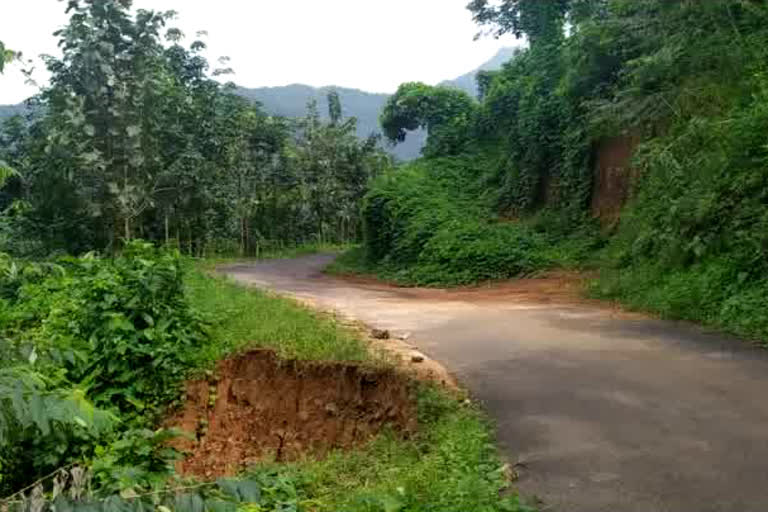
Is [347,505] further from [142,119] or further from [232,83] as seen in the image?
[232,83]

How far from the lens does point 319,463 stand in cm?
581

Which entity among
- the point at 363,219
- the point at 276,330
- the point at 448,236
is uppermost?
the point at 363,219

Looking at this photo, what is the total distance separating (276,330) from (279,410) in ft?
5.09

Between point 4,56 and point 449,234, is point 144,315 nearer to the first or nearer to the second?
point 4,56

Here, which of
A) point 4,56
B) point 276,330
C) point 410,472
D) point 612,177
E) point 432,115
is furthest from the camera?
point 432,115

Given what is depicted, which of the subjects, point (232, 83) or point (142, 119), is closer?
point (142, 119)

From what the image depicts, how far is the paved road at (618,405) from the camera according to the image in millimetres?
4230

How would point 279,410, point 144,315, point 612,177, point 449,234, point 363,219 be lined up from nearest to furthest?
point 279,410 < point 144,315 < point 612,177 < point 449,234 < point 363,219

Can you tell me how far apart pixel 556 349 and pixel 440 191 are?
1954cm

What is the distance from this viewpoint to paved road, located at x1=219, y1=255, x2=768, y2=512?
13.9 feet

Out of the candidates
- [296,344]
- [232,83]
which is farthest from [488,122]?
[296,344]

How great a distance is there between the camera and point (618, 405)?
18.8 feet

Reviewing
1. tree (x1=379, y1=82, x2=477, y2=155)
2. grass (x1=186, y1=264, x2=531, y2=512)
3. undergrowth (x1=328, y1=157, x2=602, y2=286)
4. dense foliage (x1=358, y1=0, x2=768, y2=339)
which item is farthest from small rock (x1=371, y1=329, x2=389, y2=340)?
tree (x1=379, y1=82, x2=477, y2=155)

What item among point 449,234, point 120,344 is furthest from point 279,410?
point 449,234
